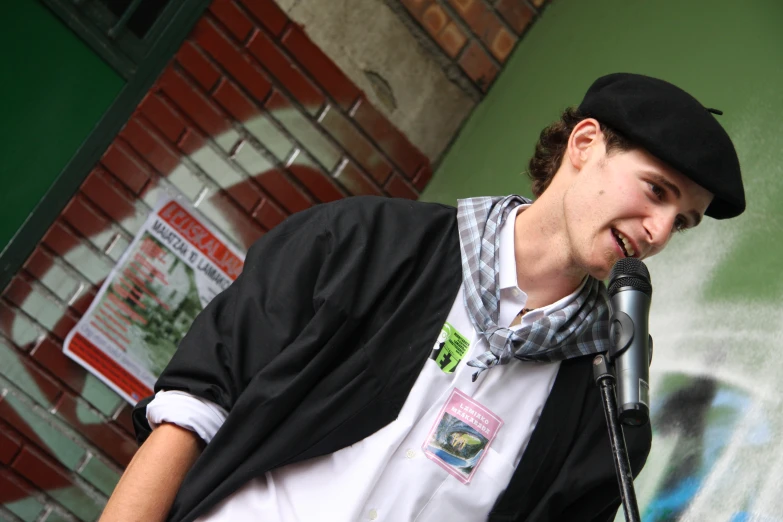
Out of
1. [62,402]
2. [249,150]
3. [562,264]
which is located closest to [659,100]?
[562,264]

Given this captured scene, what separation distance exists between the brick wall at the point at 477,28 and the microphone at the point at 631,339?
1.77 m

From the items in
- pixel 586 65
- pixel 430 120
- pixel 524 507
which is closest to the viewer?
pixel 524 507

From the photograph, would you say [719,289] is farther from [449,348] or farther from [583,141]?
[449,348]

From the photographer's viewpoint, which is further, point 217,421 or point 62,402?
point 62,402

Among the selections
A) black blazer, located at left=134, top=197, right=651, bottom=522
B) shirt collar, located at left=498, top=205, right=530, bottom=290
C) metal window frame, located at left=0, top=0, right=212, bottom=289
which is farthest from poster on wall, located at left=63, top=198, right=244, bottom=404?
shirt collar, located at left=498, top=205, right=530, bottom=290

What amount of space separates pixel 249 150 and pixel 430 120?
2.12 feet

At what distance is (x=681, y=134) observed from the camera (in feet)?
4.51

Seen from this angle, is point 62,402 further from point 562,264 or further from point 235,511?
point 562,264

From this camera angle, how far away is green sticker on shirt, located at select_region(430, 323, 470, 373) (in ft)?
4.56

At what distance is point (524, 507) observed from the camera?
4.53ft

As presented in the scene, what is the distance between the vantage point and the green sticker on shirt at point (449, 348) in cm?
139

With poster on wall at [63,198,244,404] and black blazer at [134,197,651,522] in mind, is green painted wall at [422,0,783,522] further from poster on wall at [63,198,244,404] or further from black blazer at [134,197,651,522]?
poster on wall at [63,198,244,404]

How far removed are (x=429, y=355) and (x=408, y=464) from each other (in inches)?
7.0

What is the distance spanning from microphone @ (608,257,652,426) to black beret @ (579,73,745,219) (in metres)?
0.27
